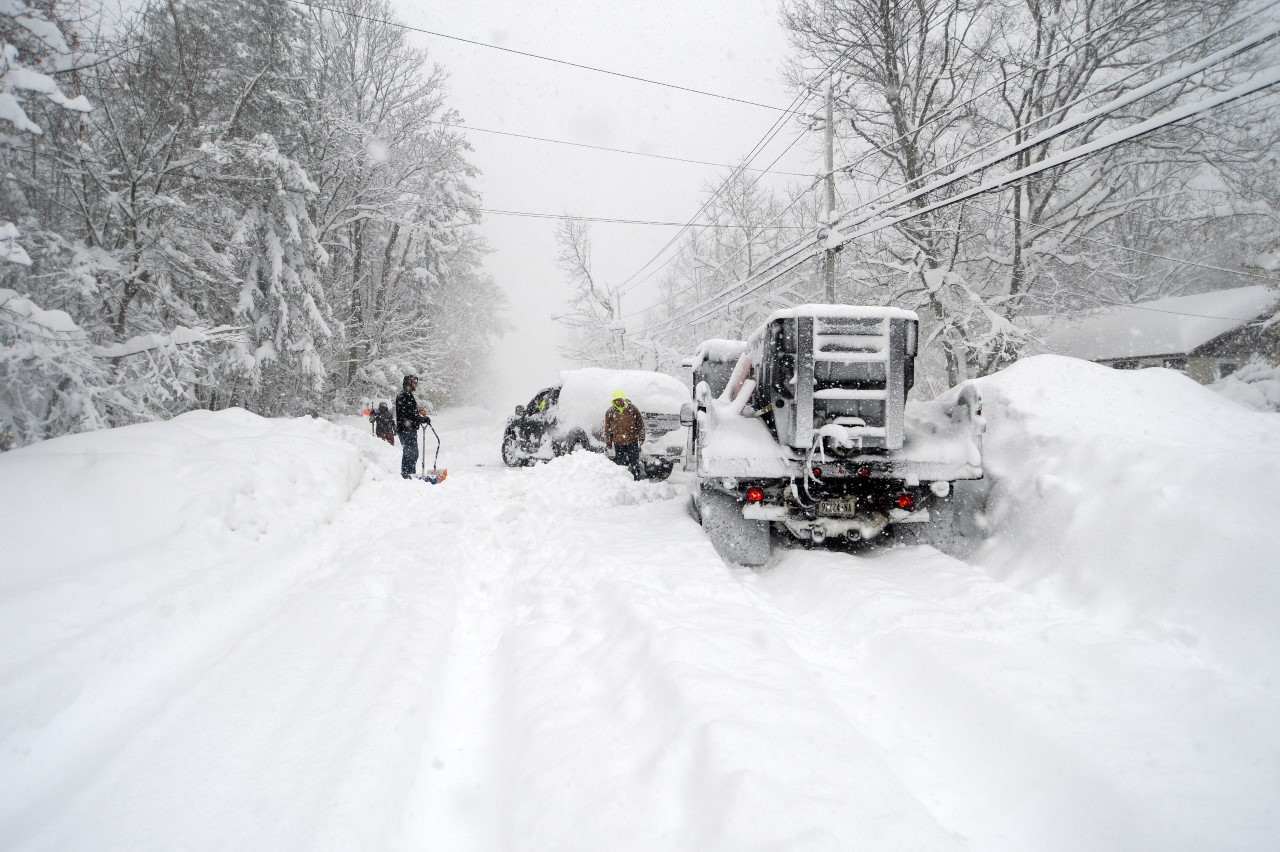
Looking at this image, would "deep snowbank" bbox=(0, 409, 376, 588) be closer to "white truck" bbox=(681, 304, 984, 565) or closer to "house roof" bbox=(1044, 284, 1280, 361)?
"white truck" bbox=(681, 304, 984, 565)

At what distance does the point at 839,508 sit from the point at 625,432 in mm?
5039

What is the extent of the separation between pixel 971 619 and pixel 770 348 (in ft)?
10.0

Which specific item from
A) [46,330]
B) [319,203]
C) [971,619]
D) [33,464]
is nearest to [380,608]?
[33,464]

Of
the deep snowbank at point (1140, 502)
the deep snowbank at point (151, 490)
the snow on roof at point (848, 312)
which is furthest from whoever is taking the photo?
the snow on roof at point (848, 312)

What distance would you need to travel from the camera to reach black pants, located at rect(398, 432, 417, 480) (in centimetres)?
980

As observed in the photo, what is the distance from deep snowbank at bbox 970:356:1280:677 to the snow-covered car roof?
5655 mm

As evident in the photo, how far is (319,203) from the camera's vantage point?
17328mm

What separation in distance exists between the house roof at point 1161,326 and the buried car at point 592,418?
21.6 m

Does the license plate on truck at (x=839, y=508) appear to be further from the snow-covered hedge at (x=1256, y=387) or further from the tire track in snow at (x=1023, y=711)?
the snow-covered hedge at (x=1256, y=387)

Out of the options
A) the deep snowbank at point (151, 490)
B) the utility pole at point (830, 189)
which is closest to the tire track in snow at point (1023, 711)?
the deep snowbank at point (151, 490)

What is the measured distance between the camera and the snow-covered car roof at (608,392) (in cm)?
1062

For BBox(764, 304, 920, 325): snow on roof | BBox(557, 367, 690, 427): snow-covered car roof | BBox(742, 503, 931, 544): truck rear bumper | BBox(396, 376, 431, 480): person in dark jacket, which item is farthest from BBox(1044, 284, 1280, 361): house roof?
BBox(396, 376, 431, 480): person in dark jacket

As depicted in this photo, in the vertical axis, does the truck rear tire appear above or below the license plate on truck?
below

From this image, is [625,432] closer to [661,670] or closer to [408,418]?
[408,418]
